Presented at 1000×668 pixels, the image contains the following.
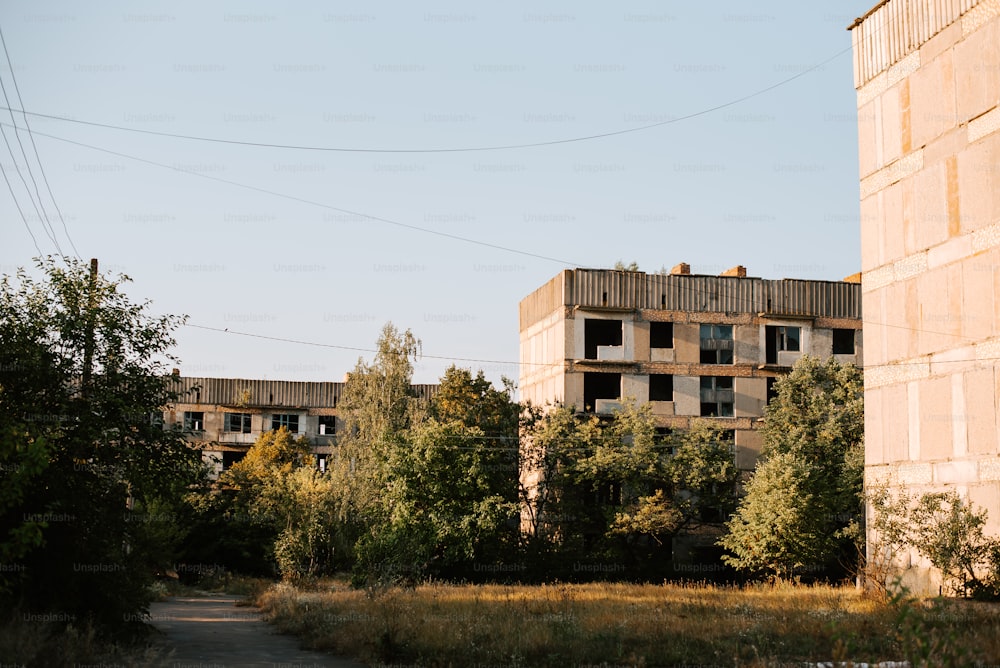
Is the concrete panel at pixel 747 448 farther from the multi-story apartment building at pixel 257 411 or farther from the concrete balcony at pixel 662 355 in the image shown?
the multi-story apartment building at pixel 257 411

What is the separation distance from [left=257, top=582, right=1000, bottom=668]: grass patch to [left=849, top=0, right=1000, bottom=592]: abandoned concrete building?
5.02 m

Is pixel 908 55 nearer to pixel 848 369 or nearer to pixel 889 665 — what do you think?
pixel 848 369

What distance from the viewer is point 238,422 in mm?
80812

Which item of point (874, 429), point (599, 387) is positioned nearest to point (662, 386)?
point (599, 387)

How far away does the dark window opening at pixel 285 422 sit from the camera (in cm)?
8144

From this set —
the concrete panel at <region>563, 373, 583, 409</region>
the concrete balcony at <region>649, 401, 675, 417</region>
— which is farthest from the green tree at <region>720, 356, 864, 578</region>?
the concrete panel at <region>563, 373, 583, 409</region>

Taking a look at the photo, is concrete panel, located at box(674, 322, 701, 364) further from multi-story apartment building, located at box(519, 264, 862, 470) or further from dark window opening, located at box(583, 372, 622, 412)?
dark window opening, located at box(583, 372, 622, 412)

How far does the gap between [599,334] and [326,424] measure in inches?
1225

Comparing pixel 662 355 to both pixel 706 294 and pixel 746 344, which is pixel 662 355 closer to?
pixel 706 294

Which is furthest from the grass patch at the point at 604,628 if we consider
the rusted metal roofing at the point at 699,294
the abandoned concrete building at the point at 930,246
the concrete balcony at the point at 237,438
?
the concrete balcony at the point at 237,438

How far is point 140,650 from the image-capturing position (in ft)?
65.2

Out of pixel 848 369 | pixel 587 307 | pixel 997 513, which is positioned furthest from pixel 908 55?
pixel 587 307

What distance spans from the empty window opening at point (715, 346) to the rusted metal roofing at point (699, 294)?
47.8 inches

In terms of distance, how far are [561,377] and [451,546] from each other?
43.3ft
